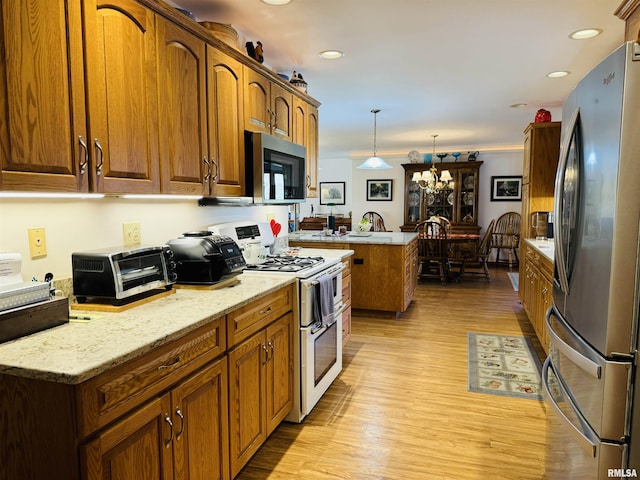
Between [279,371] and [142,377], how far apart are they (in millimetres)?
1017

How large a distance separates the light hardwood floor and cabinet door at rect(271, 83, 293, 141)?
183cm

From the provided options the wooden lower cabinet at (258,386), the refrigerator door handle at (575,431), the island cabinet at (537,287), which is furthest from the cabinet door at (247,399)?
the island cabinet at (537,287)

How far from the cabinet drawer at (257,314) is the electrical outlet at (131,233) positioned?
68 cm

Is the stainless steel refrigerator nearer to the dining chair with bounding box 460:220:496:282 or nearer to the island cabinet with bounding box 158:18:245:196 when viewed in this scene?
the island cabinet with bounding box 158:18:245:196

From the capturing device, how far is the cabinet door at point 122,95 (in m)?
1.50

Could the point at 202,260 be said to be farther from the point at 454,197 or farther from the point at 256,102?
the point at 454,197

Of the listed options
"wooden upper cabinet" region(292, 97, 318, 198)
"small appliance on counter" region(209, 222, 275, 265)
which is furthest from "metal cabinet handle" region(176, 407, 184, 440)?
"wooden upper cabinet" region(292, 97, 318, 198)

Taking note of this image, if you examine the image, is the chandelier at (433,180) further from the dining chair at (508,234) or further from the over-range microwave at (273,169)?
the over-range microwave at (273,169)

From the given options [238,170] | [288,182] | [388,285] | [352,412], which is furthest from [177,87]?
[388,285]

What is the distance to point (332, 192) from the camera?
10195 mm

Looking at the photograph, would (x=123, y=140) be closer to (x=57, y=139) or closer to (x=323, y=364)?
(x=57, y=139)

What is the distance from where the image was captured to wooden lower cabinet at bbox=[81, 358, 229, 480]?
1.12 m

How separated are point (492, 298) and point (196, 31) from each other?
475cm

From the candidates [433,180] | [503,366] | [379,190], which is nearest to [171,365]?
[503,366]
